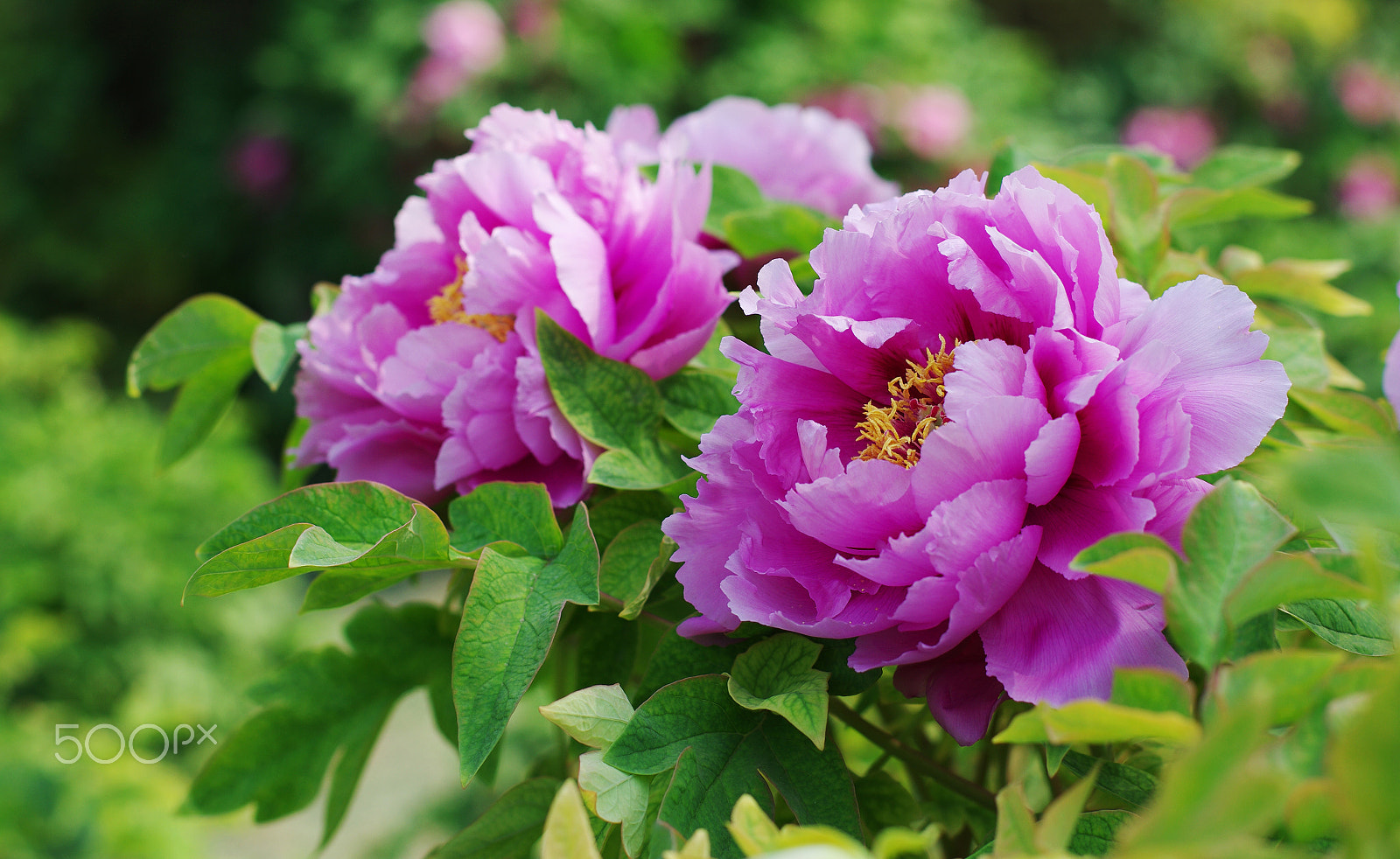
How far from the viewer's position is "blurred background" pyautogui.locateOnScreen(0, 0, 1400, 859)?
253 cm

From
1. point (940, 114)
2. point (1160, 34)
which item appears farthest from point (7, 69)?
point (1160, 34)

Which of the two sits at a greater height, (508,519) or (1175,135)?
(508,519)

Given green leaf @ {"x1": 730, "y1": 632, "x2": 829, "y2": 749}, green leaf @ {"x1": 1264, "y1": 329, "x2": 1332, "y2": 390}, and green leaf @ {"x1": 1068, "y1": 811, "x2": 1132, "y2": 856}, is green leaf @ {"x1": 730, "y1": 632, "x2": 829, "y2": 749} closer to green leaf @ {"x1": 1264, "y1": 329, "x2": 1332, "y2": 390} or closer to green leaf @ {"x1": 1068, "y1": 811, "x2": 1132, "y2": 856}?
green leaf @ {"x1": 1068, "y1": 811, "x2": 1132, "y2": 856}

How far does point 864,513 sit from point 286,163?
4.18m

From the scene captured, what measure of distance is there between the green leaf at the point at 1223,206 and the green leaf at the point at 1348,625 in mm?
209

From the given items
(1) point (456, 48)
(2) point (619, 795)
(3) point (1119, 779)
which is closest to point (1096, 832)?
(3) point (1119, 779)

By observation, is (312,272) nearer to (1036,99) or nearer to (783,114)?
(1036,99)

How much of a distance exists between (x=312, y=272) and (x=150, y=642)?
78.0 inches

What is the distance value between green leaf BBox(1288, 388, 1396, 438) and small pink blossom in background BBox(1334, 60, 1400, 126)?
4628 mm

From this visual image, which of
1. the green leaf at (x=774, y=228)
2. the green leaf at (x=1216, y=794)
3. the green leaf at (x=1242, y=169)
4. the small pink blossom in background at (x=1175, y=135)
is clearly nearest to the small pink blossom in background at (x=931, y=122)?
the small pink blossom in background at (x=1175, y=135)

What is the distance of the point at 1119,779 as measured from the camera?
1.05ft

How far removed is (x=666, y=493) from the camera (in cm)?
42

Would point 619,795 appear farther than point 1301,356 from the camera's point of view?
No

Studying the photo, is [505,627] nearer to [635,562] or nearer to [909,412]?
[635,562]
